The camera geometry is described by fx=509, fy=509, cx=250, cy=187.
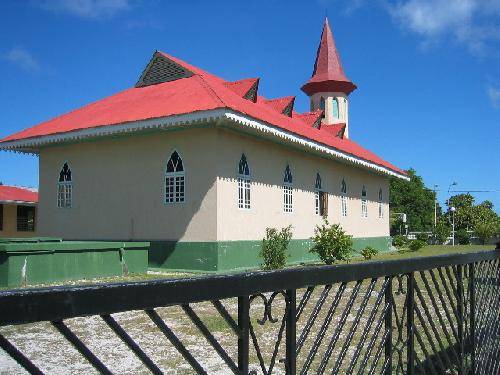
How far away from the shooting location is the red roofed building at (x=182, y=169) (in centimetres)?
1449

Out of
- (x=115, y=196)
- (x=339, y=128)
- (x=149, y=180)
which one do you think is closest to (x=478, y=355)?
(x=149, y=180)

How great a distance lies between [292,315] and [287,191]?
16286 millimetres

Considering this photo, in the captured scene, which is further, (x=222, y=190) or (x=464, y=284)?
(x=222, y=190)

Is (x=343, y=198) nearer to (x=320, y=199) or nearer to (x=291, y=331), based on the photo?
(x=320, y=199)

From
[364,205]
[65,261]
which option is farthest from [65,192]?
[364,205]

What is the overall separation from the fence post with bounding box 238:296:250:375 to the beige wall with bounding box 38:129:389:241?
1259 centimetres

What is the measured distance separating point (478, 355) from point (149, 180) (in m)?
12.7

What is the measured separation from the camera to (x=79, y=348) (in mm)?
1237

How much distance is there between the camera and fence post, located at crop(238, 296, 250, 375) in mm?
1703

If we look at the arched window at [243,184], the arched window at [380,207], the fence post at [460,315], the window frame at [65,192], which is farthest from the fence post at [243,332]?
the arched window at [380,207]

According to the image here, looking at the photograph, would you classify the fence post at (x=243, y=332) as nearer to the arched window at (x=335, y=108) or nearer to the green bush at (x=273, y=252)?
the green bush at (x=273, y=252)

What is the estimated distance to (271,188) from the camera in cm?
1697

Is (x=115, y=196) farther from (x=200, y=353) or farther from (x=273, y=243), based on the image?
(x=200, y=353)

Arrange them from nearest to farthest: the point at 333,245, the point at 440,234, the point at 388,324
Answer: the point at 388,324
the point at 333,245
the point at 440,234
